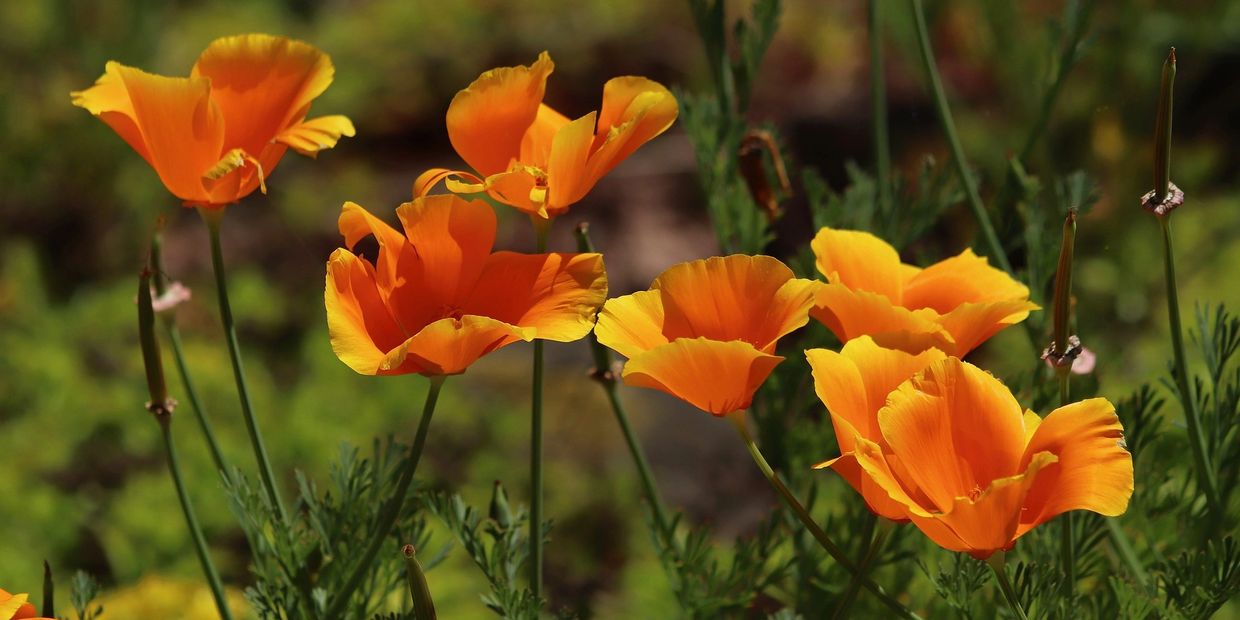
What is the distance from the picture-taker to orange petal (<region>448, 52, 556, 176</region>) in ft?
2.20

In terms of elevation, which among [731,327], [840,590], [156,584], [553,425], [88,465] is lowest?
[553,425]

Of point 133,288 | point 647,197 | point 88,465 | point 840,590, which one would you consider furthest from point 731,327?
point 647,197

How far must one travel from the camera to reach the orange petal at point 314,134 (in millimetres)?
679

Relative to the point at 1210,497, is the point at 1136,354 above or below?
below

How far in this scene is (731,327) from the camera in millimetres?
615

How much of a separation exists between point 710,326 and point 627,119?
0.12 meters

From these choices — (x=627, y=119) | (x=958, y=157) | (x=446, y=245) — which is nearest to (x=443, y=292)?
(x=446, y=245)

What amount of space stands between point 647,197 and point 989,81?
2.94 feet

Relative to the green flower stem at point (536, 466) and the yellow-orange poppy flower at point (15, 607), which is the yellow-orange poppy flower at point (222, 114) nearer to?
the green flower stem at point (536, 466)

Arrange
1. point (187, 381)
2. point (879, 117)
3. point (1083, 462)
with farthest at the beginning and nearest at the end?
point (879, 117), point (187, 381), point (1083, 462)

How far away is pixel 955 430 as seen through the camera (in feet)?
1.85

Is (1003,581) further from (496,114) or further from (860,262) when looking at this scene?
(496,114)

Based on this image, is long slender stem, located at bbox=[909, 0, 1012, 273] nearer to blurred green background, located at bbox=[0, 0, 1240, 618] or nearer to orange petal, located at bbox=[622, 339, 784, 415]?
orange petal, located at bbox=[622, 339, 784, 415]

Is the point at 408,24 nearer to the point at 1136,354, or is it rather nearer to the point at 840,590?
the point at 1136,354
